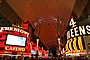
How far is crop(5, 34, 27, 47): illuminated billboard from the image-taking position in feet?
18.4

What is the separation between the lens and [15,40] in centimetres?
582

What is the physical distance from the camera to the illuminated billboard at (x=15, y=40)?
560cm

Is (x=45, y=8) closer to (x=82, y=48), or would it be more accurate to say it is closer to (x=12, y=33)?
(x=12, y=33)

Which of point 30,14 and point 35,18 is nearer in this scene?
point 30,14

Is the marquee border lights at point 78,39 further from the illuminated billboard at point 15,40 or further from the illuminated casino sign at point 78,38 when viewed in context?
the illuminated billboard at point 15,40

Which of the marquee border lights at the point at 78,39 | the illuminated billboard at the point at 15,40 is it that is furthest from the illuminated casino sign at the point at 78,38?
the illuminated billboard at the point at 15,40

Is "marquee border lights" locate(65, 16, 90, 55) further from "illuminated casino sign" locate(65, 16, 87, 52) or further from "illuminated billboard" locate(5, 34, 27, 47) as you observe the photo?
"illuminated billboard" locate(5, 34, 27, 47)

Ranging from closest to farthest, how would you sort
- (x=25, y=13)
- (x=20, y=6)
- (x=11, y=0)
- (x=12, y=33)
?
(x=12, y=33) < (x=11, y=0) < (x=20, y=6) < (x=25, y=13)

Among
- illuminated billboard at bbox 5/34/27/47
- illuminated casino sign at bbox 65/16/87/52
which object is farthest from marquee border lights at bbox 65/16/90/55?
illuminated billboard at bbox 5/34/27/47

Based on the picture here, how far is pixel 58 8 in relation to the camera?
9.39m

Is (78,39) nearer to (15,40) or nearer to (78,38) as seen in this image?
(78,38)

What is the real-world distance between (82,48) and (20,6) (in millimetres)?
7100

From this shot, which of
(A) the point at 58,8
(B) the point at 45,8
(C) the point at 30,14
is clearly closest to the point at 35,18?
(C) the point at 30,14

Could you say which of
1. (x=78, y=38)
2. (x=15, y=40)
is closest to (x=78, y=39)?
(x=78, y=38)
